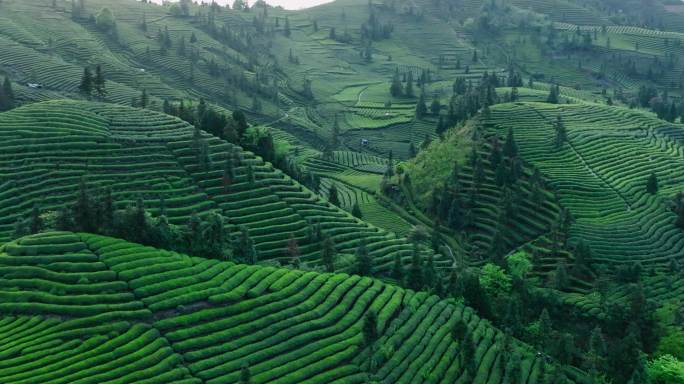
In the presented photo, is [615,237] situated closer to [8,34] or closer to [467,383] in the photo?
[467,383]

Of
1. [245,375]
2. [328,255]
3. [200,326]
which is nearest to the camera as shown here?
[245,375]

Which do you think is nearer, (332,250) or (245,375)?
(245,375)

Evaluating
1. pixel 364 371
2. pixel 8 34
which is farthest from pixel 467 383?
pixel 8 34

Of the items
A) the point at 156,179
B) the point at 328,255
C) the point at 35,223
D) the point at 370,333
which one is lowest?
the point at 328,255

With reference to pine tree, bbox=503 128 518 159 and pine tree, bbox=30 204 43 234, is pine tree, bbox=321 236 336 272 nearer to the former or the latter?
pine tree, bbox=30 204 43 234

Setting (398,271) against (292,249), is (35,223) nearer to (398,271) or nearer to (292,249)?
(292,249)

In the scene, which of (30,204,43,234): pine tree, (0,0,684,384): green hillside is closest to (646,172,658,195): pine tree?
(0,0,684,384): green hillside

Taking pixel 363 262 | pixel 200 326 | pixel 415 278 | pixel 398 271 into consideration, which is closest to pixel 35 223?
pixel 200 326

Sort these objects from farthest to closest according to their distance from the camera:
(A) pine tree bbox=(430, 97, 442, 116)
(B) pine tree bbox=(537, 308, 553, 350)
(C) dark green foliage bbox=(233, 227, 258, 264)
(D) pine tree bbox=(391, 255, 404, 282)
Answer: (A) pine tree bbox=(430, 97, 442, 116) → (D) pine tree bbox=(391, 255, 404, 282) → (C) dark green foliage bbox=(233, 227, 258, 264) → (B) pine tree bbox=(537, 308, 553, 350)
